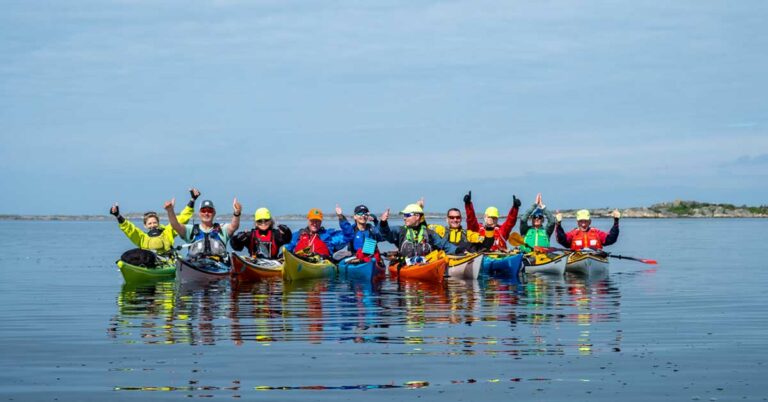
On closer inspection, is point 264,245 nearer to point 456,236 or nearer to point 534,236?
point 456,236

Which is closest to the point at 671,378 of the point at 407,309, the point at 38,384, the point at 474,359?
the point at 474,359

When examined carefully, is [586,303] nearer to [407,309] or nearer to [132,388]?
[407,309]

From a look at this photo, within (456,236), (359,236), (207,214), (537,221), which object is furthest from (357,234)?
(537,221)

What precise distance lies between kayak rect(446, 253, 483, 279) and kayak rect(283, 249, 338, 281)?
10.5 feet

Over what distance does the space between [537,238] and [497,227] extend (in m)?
1.40

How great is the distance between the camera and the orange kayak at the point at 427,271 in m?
28.3

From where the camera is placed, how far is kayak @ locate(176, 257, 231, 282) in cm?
2738

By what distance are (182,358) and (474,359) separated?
11.8 ft

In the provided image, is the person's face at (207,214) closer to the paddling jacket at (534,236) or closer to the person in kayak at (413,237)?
the person in kayak at (413,237)

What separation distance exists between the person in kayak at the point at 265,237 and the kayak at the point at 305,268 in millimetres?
1136

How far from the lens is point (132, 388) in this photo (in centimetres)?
1173

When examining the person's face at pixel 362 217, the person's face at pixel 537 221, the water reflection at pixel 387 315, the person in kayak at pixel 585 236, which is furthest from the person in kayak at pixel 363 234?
the person in kayak at pixel 585 236

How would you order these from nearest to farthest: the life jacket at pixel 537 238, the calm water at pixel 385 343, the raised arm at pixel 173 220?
the calm water at pixel 385 343 < the raised arm at pixel 173 220 < the life jacket at pixel 537 238

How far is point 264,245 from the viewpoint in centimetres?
3005
